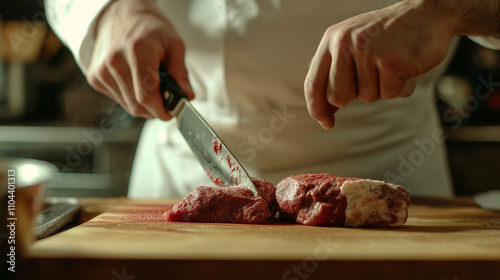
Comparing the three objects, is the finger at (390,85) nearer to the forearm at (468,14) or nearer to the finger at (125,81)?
the forearm at (468,14)

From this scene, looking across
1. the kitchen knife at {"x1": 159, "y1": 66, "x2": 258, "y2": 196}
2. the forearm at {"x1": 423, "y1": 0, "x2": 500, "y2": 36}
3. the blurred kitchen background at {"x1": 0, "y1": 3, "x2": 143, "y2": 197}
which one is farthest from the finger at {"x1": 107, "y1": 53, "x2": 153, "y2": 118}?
the blurred kitchen background at {"x1": 0, "y1": 3, "x2": 143, "y2": 197}

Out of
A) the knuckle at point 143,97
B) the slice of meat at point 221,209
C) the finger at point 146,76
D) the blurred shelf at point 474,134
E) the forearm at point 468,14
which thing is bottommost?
the blurred shelf at point 474,134

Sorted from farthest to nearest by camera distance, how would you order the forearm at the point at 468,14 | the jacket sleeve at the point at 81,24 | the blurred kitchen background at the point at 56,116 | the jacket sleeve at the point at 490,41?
the blurred kitchen background at the point at 56,116, the jacket sleeve at the point at 81,24, the jacket sleeve at the point at 490,41, the forearm at the point at 468,14

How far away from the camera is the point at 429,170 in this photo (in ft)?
6.77

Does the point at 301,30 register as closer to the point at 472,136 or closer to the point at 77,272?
the point at 77,272

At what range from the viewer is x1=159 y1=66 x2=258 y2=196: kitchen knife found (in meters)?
1.52

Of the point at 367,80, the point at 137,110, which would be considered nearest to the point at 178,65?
the point at 137,110

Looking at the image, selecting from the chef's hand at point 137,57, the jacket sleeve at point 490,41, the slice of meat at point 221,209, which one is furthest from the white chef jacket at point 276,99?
the slice of meat at point 221,209

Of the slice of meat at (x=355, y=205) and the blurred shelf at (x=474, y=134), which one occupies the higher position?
the slice of meat at (x=355, y=205)

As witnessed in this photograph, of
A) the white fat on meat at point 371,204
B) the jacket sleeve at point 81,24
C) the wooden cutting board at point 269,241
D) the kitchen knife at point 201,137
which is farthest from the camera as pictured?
the jacket sleeve at point 81,24

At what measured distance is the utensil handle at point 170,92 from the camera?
1592 mm

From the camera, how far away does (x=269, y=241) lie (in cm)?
103

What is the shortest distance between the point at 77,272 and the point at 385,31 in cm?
93

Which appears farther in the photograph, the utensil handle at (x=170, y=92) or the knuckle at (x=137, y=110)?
the knuckle at (x=137, y=110)
